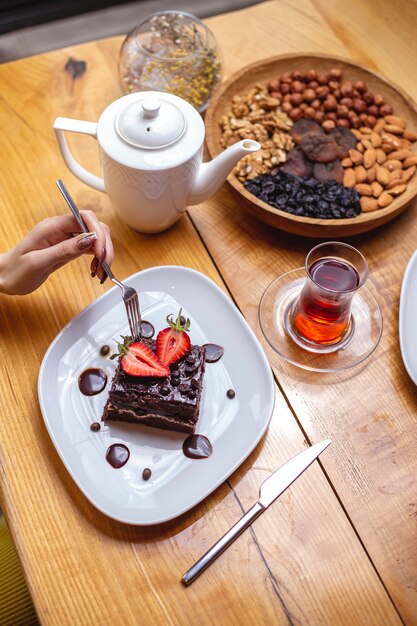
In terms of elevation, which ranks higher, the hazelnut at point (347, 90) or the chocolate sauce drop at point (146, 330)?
the hazelnut at point (347, 90)

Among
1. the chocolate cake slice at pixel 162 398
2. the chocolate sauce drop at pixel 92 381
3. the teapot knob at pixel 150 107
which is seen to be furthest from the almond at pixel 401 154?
the chocolate sauce drop at pixel 92 381

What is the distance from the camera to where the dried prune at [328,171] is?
1.28m

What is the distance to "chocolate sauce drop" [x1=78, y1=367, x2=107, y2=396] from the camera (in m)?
1.05

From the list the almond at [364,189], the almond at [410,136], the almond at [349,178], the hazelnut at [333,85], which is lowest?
the almond at [349,178]

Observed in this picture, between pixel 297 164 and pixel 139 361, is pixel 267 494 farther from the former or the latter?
pixel 297 164

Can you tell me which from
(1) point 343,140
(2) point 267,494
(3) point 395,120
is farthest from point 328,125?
(2) point 267,494

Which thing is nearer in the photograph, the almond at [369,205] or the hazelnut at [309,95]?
Result: the almond at [369,205]

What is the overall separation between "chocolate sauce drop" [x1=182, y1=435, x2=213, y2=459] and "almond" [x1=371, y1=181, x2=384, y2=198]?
0.63m

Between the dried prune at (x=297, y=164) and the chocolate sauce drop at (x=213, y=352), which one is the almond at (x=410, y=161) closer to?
the dried prune at (x=297, y=164)

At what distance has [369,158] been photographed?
1292 mm

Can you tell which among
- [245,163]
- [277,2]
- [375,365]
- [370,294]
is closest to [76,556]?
[375,365]

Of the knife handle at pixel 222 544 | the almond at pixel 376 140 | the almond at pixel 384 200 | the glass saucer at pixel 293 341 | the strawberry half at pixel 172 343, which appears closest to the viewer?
the knife handle at pixel 222 544

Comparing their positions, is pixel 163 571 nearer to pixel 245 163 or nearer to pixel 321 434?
pixel 321 434

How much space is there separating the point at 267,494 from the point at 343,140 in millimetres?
811
